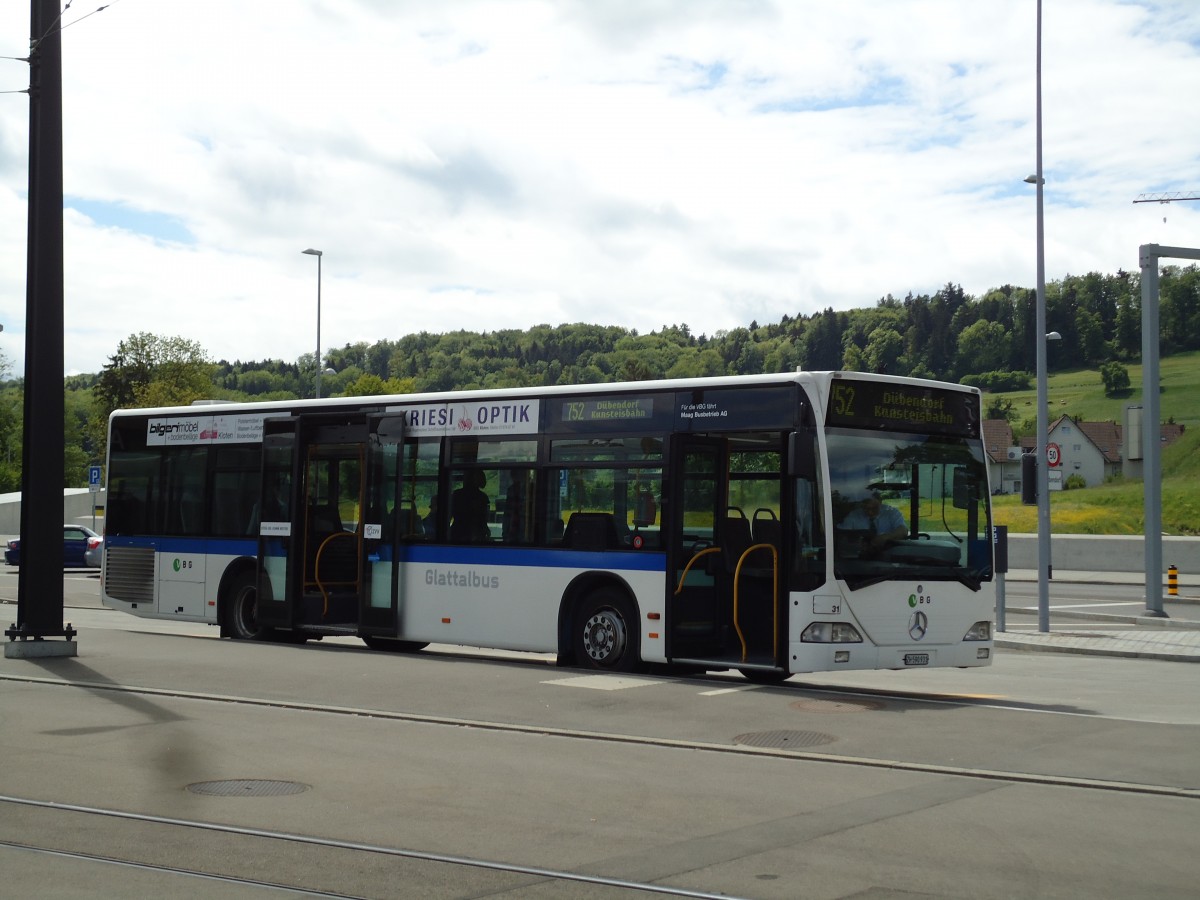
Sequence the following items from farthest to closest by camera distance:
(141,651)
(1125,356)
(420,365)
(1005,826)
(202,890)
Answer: (1125,356) < (420,365) < (141,651) < (1005,826) < (202,890)

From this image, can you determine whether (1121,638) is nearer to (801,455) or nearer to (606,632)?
(606,632)

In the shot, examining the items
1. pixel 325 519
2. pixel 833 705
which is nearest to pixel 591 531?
pixel 833 705

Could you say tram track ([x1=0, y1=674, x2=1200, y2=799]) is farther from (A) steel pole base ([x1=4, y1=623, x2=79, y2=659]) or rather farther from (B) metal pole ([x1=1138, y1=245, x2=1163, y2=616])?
(B) metal pole ([x1=1138, y1=245, x2=1163, y2=616])

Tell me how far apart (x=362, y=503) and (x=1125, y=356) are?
135 metres

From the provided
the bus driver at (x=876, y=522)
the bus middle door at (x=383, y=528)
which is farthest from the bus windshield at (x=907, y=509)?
the bus middle door at (x=383, y=528)

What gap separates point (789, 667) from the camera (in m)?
13.2

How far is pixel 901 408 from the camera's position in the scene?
45.4ft

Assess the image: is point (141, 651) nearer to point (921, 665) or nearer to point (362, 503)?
point (362, 503)

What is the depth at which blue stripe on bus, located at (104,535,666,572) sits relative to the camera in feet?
48.0

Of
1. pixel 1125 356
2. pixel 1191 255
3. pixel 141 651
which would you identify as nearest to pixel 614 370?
pixel 1125 356

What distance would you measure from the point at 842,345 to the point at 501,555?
4973 inches

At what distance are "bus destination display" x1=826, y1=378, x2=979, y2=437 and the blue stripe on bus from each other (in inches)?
96.0

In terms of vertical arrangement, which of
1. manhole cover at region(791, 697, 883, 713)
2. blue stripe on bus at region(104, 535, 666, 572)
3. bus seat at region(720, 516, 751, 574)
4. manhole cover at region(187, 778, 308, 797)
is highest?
bus seat at region(720, 516, 751, 574)

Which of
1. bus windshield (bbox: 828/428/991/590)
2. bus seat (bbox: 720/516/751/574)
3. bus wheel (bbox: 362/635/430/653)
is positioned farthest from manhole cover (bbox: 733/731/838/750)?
bus wheel (bbox: 362/635/430/653)
